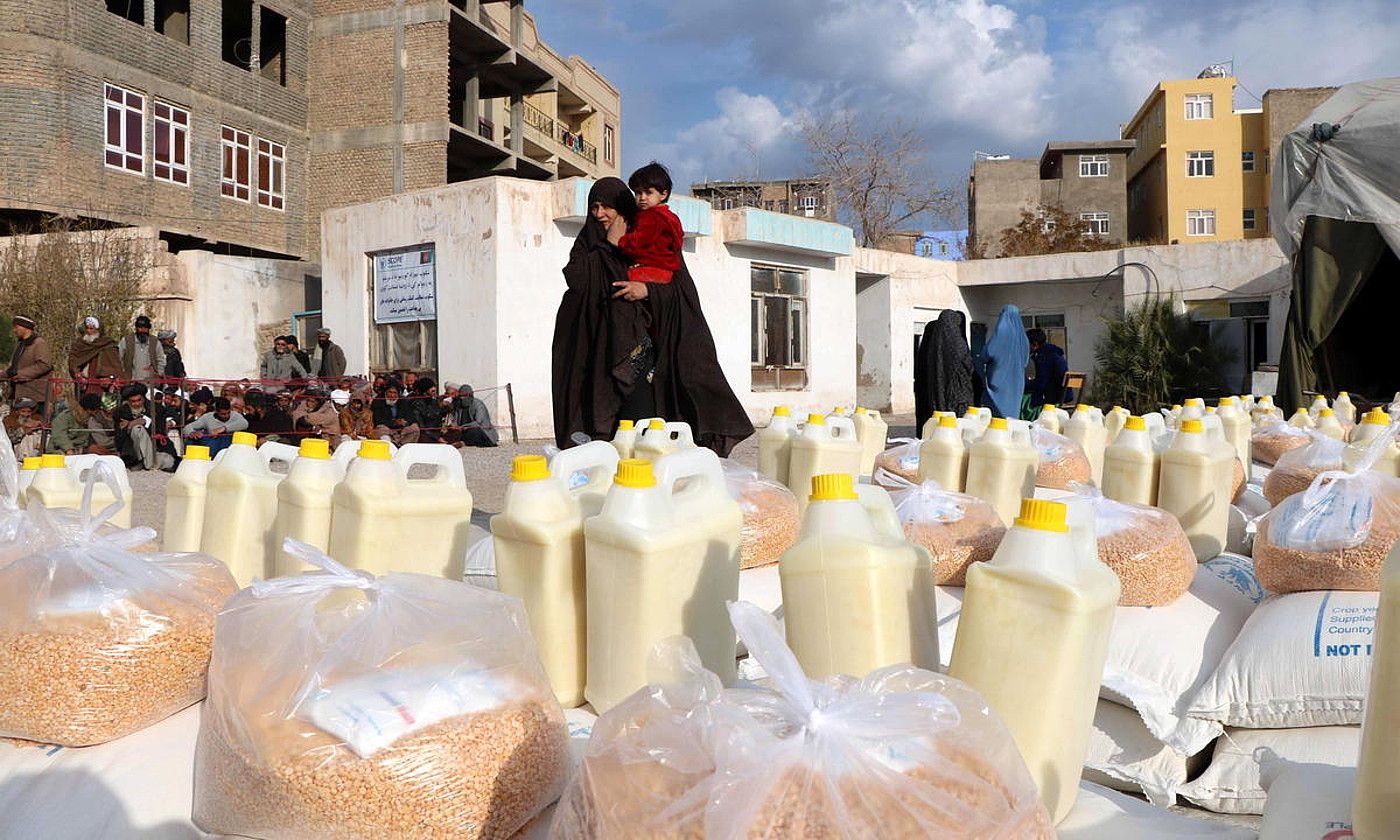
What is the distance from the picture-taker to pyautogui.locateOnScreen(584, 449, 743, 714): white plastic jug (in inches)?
57.7

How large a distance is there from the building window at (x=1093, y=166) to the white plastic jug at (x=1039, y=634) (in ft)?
122

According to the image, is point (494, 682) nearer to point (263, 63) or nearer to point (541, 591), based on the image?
point (541, 591)

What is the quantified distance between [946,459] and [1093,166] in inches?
1419

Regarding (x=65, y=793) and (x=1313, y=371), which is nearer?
(x=65, y=793)

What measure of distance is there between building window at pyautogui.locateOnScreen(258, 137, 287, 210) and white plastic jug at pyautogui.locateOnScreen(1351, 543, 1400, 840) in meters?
21.6

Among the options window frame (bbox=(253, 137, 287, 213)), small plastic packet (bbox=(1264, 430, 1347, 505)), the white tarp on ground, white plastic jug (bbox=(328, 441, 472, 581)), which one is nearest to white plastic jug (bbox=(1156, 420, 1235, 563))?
small plastic packet (bbox=(1264, 430, 1347, 505))

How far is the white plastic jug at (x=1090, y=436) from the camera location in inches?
135

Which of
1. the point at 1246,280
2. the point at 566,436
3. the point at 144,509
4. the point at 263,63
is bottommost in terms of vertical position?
the point at 144,509

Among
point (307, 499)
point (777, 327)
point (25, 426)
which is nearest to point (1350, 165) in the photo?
point (307, 499)

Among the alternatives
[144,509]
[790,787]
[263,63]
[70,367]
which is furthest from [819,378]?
[790,787]

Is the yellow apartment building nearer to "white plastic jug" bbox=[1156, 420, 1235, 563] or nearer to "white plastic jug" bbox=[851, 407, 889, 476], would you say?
"white plastic jug" bbox=[851, 407, 889, 476]

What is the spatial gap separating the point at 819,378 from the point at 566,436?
12.7 m

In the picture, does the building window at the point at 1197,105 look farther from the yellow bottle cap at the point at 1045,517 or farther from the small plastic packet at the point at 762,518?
the yellow bottle cap at the point at 1045,517

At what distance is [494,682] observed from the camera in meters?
1.29
